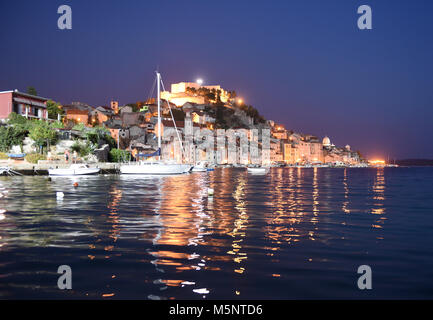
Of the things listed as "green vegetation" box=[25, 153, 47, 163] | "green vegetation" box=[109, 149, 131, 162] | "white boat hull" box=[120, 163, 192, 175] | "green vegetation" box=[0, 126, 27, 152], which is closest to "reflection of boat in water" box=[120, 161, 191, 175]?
"white boat hull" box=[120, 163, 192, 175]

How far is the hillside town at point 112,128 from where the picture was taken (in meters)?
62.3

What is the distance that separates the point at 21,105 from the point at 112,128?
38.9 meters

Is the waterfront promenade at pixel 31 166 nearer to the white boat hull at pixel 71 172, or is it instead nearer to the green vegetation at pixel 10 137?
the green vegetation at pixel 10 137

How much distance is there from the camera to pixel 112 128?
A: 104688mm

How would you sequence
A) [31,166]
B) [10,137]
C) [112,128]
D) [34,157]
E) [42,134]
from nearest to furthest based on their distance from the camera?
[31,166] → [10,137] → [34,157] → [42,134] → [112,128]

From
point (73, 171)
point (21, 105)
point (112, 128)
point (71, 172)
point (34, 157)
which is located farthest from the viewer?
point (112, 128)

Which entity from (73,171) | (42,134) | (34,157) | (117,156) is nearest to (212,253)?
(73,171)

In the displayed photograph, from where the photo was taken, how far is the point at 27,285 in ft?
24.6

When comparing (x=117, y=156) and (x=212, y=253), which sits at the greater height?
(x=117, y=156)

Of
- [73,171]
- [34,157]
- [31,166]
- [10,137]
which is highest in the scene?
[10,137]

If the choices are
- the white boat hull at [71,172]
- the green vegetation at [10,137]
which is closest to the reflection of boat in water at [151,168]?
the white boat hull at [71,172]

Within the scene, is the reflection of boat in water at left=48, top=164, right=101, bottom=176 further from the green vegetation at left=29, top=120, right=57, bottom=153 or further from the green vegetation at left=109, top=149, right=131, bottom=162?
the green vegetation at left=109, top=149, right=131, bottom=162

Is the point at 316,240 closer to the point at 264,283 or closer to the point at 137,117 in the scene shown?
the point at 264,283

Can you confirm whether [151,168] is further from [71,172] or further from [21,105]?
[21,105]
